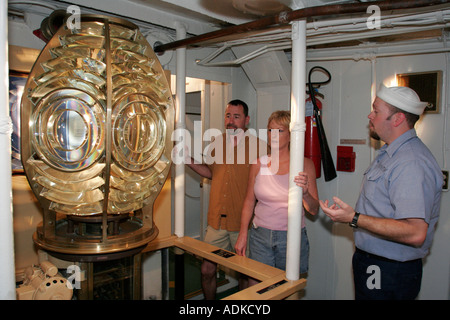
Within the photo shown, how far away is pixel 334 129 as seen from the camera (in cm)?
277

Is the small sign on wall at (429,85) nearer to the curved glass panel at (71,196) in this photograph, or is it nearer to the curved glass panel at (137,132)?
the curved glass panel at (137,132)

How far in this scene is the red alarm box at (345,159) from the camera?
2.67 meters

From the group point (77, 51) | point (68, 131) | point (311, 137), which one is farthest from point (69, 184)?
point (311, 137)

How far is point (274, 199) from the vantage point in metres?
2.11

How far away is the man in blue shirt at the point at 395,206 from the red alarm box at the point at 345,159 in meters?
0.94

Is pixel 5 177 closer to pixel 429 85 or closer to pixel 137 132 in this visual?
pixel 137 132

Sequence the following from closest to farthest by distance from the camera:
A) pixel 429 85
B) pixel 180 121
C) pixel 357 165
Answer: pixel 180 121
pixel 429 85
pixel 357 165

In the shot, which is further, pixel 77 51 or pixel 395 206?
pixel 395 206

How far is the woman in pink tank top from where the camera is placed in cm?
211

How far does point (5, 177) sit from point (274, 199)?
153 cm

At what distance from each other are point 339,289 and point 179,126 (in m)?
1.95

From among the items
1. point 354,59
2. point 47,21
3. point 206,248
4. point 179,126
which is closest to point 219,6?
point 179,126

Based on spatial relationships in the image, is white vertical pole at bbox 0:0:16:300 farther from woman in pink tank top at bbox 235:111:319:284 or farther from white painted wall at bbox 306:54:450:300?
white painted wall at bbox 306:54:450:300
